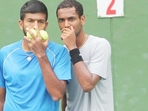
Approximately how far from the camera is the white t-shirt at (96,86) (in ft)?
11.9

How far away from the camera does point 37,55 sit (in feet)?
11.2

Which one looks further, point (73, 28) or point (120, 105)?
point (120, 105)

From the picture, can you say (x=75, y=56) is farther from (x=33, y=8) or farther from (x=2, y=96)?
(x=2, y=96)

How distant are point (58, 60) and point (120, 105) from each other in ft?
7.85

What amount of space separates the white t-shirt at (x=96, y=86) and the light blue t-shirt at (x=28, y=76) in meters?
0.20

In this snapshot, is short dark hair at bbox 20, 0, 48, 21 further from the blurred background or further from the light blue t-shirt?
the blurred background

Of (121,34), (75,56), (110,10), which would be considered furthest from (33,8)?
(121,34)

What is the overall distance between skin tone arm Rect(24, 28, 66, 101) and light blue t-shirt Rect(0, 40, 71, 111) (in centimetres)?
7

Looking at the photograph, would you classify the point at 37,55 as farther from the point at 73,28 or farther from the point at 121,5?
the point at 121,5

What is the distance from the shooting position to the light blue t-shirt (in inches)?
135

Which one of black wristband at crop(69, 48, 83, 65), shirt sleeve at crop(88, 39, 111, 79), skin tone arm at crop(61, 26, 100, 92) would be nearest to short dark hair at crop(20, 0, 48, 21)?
skin tone arm at crop(61, 26, 100, 92)

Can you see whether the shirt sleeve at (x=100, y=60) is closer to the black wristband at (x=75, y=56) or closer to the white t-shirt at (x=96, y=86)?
the white t-shirt at (x=96, y=86)

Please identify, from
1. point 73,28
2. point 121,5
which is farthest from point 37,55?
point 121,5

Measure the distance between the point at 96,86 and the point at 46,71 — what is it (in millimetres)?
481
